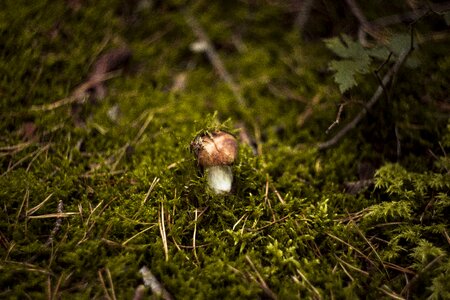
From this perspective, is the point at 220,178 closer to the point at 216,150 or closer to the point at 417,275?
the point at 216,150

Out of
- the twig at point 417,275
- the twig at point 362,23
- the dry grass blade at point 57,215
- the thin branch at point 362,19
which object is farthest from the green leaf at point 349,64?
the dry grass blade at point 57,215

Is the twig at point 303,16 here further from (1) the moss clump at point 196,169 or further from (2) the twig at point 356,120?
(2) the twig at point 356,120

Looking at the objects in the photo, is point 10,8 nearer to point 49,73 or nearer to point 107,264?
point 49,73

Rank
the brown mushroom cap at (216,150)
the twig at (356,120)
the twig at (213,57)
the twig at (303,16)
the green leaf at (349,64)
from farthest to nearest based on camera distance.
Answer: the twig at (303,16) < the twig at (213,57) < the twig at (356,120) < the green leaf at (349,64) < the brown mushroom cap at (216,150)

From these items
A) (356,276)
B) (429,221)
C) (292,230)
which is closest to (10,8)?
(292,230)

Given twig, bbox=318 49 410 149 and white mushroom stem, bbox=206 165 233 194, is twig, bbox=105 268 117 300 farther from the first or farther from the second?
twig, bbox=318 49 410 149
